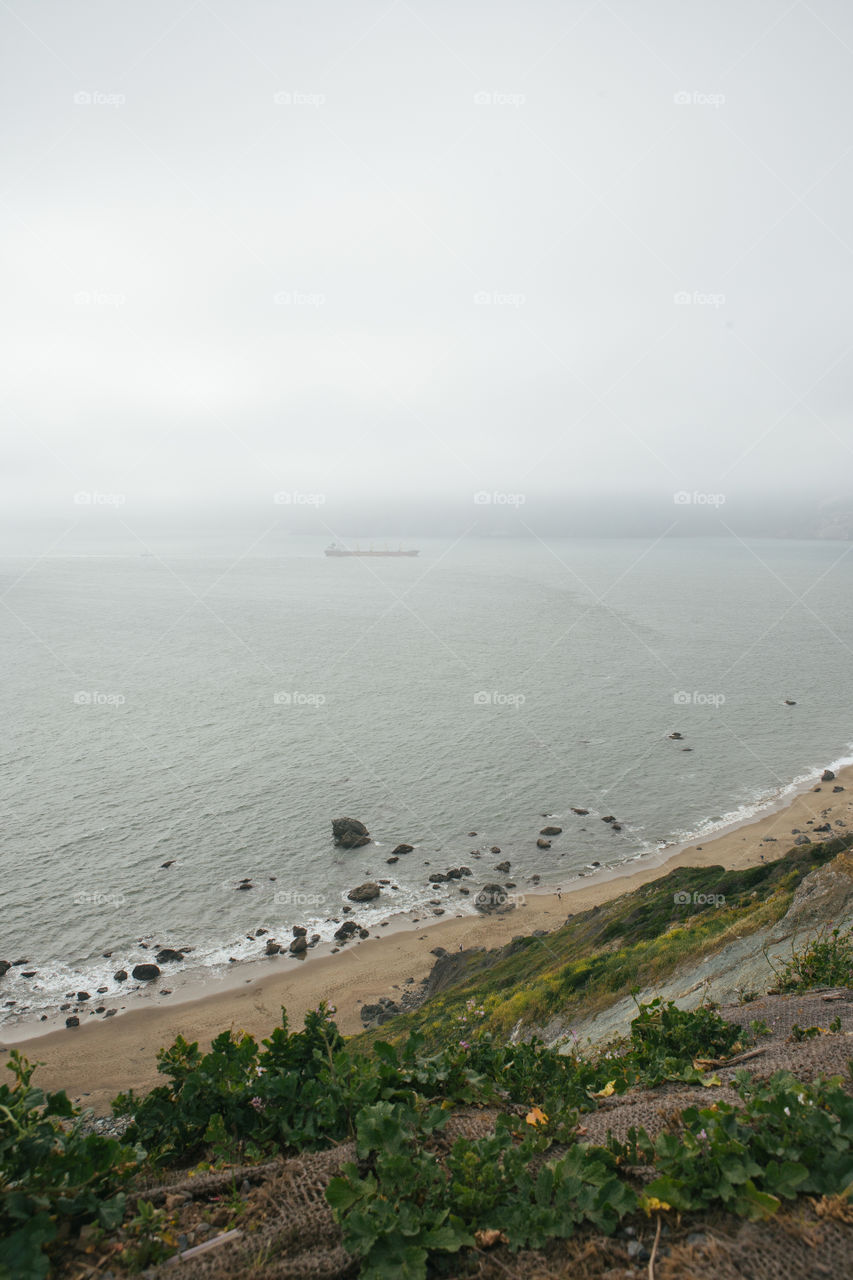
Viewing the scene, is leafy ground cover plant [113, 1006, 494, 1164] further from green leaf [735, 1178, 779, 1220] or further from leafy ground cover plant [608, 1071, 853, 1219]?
green leaf [735, 1178, 779, 1220]

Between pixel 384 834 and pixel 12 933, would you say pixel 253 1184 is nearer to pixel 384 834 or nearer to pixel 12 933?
pixel 12 933

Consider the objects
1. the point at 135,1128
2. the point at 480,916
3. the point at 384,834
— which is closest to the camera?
the point at 135,1128

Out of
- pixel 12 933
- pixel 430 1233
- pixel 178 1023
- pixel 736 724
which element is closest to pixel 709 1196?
pixel 430 1233

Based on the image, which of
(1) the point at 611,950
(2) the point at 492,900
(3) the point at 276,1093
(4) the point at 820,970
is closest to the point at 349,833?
(2) the point at 492,900

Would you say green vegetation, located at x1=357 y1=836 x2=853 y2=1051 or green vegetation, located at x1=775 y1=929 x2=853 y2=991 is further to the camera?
green vegetation, located at x1=357 y1=836 x2=853 y2=1051

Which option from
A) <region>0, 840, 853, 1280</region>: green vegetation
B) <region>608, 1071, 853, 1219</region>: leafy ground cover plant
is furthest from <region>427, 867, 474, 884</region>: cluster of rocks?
<region>608, 1071, 853, 1219</region>: leafy ground cover plant

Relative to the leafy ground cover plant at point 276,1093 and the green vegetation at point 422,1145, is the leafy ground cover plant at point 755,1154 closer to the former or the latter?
the green vegetation at point 422,1145

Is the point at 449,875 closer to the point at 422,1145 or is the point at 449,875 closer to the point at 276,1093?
the point at 276,1093

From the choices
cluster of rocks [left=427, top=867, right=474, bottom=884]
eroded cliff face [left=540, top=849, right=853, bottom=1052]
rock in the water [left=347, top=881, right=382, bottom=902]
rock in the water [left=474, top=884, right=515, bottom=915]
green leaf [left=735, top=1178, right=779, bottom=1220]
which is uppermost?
green leaf [left=735, top=1178, right=779, bottom=1220]
